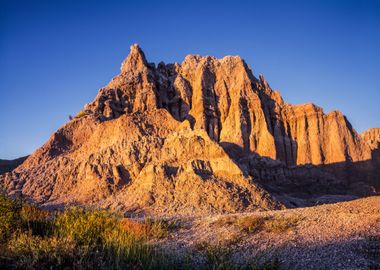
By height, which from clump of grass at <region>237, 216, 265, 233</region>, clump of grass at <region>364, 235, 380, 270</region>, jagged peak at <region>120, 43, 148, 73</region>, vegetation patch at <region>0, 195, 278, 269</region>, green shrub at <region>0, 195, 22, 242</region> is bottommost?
clump of grass at <region>364, 235, 380, 270</region>

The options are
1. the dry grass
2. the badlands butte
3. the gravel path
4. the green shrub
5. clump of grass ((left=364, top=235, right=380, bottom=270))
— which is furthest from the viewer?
the badlands butte

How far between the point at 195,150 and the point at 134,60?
2819cm

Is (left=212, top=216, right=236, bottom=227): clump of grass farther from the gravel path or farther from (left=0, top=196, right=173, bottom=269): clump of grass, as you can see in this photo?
(left=0, top=196, right=173, bottom=269): clump of grass

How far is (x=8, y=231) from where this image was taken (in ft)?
30.3

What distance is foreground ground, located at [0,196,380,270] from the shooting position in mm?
7023

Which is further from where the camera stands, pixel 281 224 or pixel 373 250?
pixel 281 224

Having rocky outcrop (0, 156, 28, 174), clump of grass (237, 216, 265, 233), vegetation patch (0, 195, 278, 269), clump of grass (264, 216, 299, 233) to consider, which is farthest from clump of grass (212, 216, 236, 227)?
rocky outcrop (0, 156, 28, 174)

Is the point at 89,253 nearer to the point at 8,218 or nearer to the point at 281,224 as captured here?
the point at 8,218

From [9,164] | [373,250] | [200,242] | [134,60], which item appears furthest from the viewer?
[134,60]

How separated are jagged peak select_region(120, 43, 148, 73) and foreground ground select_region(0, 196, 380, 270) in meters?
41.6

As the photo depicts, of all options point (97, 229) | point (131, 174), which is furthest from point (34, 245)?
point (131, 174)

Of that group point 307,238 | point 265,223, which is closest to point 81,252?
point 307,238

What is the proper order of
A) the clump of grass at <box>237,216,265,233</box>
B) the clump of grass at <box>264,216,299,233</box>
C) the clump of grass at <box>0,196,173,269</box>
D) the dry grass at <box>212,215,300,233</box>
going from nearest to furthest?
the clump of grass at <box>0,196,173,269</box> < the clump of grass at <box>264,216,299,233</box> < the dry grass at <box>212,215,300,233</box> < the clump of grass at <box>237,216,265,233</box>

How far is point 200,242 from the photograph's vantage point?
37.9 ft
